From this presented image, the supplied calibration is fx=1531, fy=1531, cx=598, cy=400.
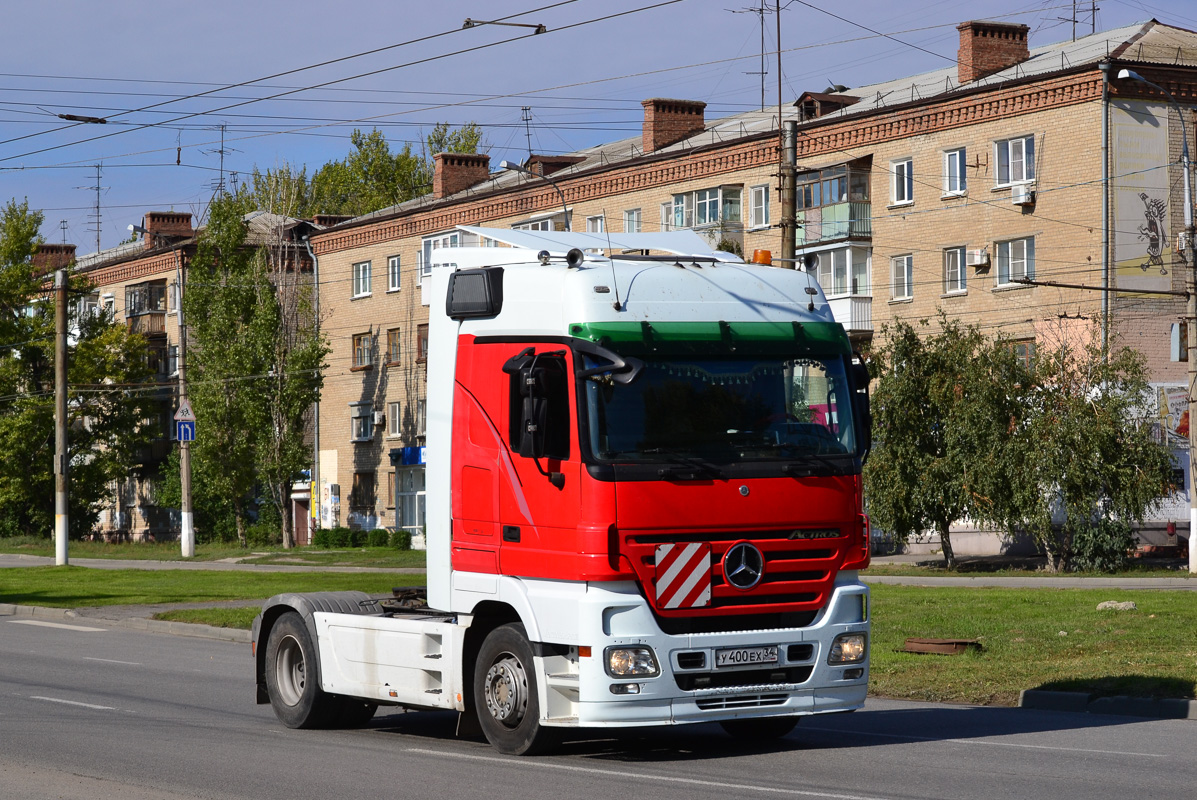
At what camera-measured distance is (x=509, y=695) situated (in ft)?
32.3

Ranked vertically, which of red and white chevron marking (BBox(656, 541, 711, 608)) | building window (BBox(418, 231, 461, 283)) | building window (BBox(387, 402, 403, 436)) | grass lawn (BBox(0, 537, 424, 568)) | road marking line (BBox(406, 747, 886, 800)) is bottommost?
grass lawn (BBox(0, 537, 424, 568))

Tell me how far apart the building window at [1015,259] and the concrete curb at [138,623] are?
26.1 meters

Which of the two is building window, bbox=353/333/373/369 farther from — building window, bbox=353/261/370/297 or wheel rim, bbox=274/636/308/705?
wheel rim, bbox=274/636/308/705

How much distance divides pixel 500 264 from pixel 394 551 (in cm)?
3950

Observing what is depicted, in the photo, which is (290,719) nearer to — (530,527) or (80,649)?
(530,527)

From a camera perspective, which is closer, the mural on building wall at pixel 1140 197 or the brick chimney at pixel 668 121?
the mural on building wall at pixel 1140 197

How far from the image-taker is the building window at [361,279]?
207ft

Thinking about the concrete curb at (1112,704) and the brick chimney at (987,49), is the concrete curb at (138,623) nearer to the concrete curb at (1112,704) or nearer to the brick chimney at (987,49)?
the concrete curb at (1112,704)

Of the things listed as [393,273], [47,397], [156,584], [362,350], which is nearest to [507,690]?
[156,584]

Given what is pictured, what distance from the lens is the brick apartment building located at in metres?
39.7

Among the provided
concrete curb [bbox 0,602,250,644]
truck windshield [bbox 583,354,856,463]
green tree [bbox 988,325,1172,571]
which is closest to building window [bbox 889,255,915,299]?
green tree [bbox 988,325,1172,571]

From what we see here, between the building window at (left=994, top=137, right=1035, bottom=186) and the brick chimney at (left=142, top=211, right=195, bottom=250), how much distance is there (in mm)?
45182

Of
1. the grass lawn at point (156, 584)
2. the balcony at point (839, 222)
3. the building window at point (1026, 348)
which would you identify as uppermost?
the balcony at point (839, 222)

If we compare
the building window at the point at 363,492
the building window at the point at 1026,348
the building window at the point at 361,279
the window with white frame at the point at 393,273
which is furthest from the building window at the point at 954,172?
the building window at the point at 361,279
